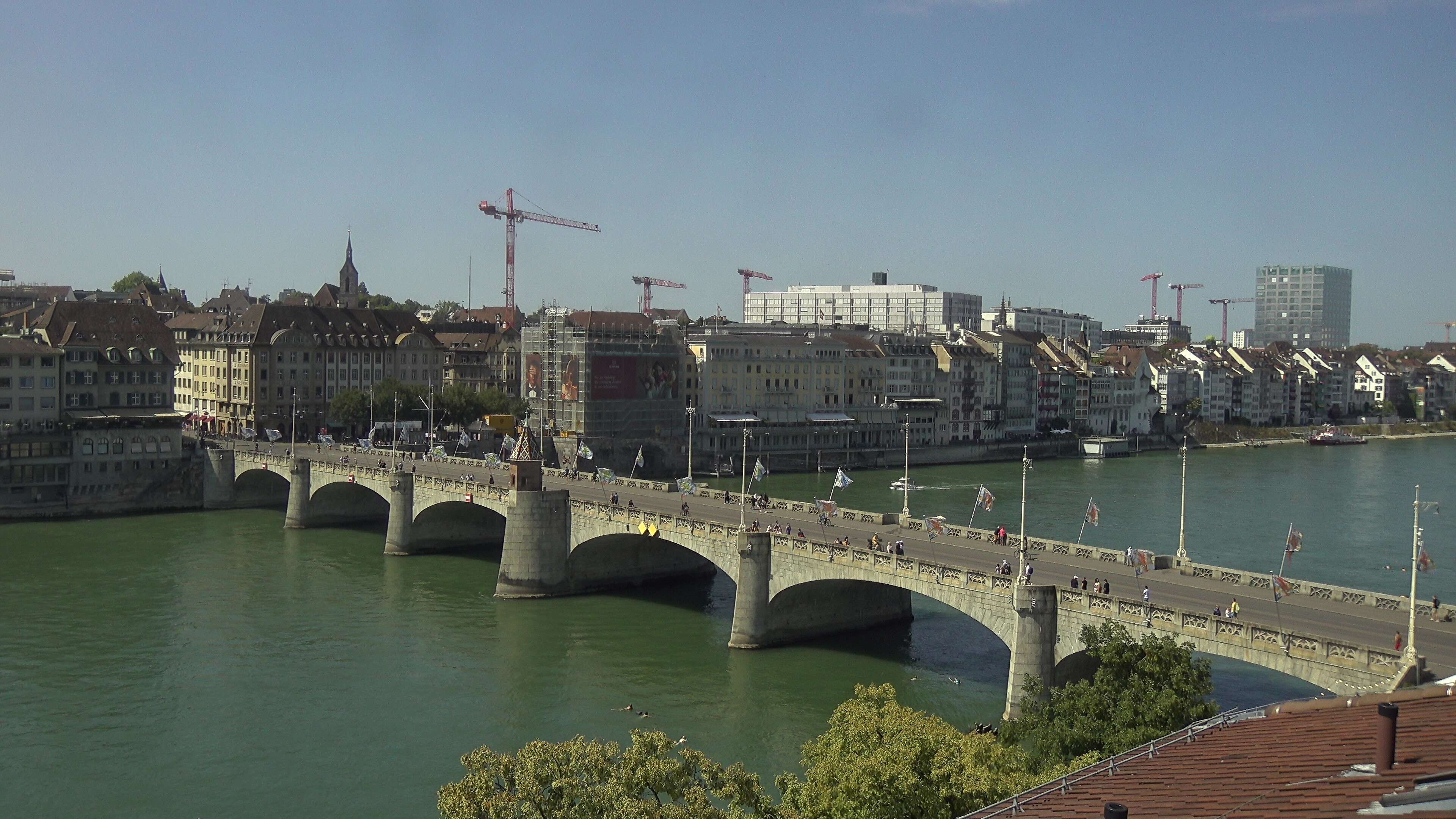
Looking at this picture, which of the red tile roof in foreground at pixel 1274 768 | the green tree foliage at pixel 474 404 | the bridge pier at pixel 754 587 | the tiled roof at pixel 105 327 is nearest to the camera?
the red tile roof in foreground at pixel 1274 768

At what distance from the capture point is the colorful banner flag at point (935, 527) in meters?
54.2

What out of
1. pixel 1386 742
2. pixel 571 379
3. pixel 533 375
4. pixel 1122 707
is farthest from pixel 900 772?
pixel 533 375

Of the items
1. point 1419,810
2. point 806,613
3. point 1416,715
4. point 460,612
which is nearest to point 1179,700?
point 1416,715

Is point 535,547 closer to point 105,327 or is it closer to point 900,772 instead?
point 900,772

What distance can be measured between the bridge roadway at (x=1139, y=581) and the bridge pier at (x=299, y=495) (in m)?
19.6

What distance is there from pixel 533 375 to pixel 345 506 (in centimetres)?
4518

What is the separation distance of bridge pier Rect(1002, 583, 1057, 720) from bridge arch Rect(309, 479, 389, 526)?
52431 mm

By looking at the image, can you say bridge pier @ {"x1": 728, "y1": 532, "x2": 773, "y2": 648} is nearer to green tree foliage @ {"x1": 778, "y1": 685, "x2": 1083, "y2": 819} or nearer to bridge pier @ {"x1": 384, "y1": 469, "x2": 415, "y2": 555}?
green tree foliage @ {"x1": 778, "y1": 685, "x2": 1083, "y2": 819}

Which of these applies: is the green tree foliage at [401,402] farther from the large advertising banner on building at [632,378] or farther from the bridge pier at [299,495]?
the bridge pier at [299,495]

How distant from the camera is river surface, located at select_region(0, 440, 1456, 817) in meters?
37.1

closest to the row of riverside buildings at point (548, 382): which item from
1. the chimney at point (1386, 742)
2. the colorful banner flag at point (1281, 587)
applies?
the colorful banner flag at point (1281, 587)

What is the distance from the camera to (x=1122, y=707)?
2708 cm

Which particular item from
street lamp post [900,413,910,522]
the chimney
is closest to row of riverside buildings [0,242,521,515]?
street lamp post [900,413,910,522]

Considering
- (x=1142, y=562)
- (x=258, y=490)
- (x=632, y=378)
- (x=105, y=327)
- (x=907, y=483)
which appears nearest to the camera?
(x=1142, y=562)
